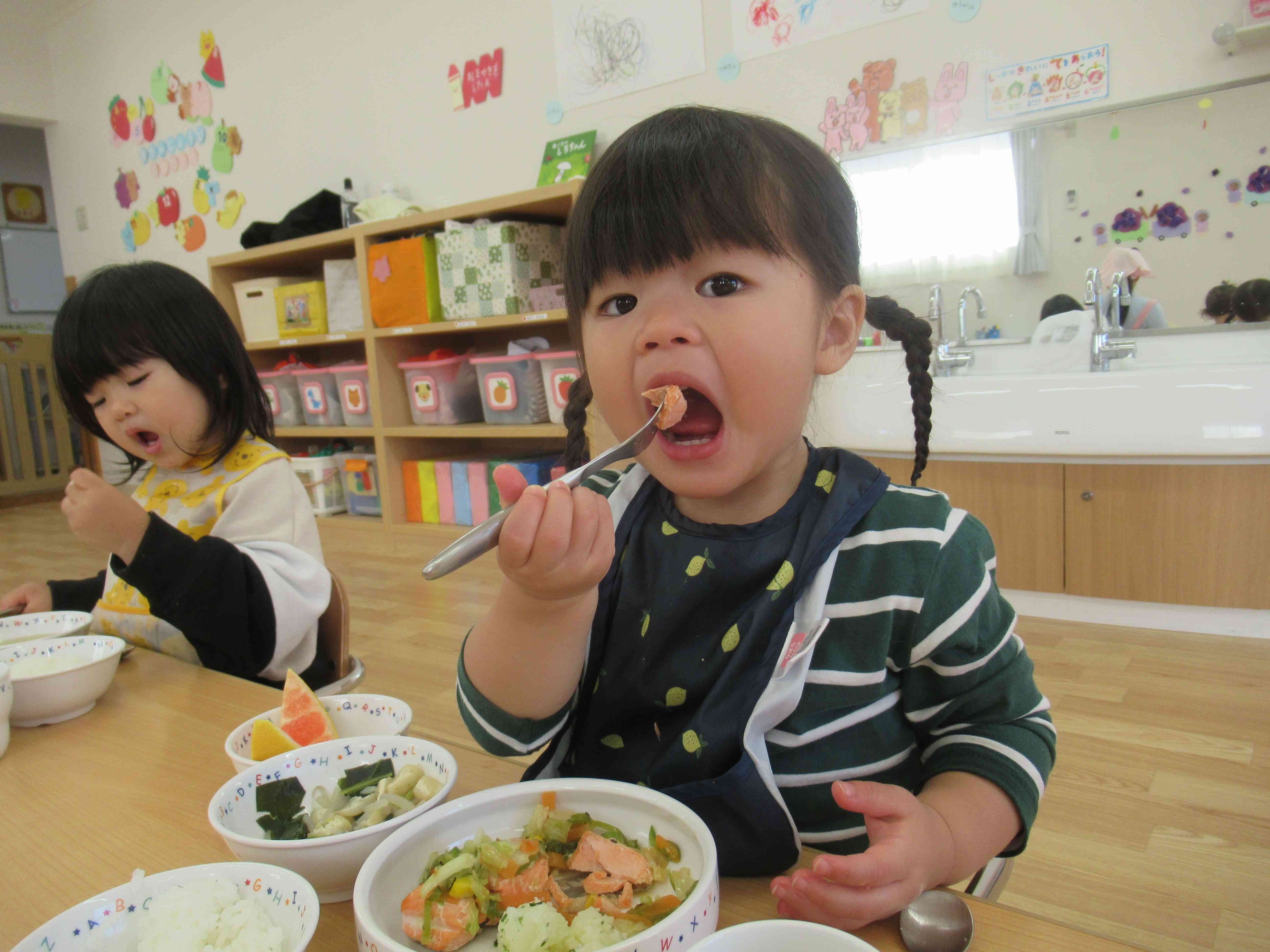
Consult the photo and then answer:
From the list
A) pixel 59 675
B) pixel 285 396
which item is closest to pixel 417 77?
pixel 285 396

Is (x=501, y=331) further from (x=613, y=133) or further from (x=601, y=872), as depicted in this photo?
(x=601, y=872)

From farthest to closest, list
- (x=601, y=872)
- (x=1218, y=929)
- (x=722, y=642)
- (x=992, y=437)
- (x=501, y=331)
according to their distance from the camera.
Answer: (x=501, y=331)
(x=992, y=437)
(x=1218, y=929)
(x=722, y=642)
(x=601, y=872)

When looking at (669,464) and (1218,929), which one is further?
(1218,929)

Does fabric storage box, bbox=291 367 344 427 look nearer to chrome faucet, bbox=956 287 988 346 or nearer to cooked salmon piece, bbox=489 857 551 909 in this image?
chrome faucet, bbox=956 287 988 346

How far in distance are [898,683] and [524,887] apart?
1.06ft

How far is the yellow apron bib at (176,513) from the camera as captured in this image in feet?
3.51

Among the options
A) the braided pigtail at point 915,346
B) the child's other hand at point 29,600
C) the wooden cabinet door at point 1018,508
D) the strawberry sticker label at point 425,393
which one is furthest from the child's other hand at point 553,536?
the strawberry sticker label at point 425,393

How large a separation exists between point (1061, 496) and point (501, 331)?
7.03 ft

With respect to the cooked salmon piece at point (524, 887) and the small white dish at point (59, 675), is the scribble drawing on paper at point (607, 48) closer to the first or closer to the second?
the small white dish at point (59, 675)

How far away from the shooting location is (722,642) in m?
0.63

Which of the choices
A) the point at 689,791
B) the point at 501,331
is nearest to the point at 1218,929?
the point at 689,791

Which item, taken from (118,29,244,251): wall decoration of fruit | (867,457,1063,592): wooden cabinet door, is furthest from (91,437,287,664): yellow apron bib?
(118,29,244,251): wall decoration of fruit

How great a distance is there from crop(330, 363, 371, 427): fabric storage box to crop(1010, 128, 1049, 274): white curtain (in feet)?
7.76

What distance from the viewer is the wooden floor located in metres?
1.07
